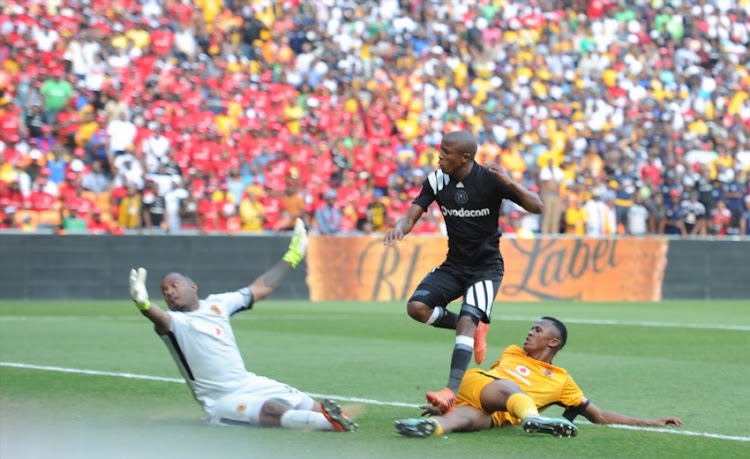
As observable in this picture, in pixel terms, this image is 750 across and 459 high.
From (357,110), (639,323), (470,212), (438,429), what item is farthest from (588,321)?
(438,429)

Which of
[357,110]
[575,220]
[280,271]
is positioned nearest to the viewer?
[280,271]

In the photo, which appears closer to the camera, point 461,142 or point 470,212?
point 461,142

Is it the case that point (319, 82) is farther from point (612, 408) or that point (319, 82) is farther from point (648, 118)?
point (612, 408)

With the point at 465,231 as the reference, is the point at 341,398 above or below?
below

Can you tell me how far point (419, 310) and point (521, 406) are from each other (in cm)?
151

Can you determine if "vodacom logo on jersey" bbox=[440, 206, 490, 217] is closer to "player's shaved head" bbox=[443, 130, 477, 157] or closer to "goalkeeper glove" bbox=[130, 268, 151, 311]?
"player's shaved head" bbox=[443, 130, 477, 157]

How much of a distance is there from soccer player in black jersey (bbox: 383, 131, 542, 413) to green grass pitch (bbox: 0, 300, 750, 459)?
33.4 inches

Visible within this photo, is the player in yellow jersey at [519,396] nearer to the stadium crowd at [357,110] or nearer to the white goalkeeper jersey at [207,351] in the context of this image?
the white goalkeeper jersey at [207,351]

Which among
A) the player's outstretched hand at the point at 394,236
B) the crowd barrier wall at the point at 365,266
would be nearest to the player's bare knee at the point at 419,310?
the player's outstretched hand at the point at 394,236

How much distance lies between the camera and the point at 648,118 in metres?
31.9

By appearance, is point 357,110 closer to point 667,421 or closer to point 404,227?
point 404,227

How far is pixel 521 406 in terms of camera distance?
311 inches

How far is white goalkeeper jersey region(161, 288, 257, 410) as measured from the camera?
810 cm

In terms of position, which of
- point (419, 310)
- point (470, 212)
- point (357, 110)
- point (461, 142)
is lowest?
point (419, 310)
